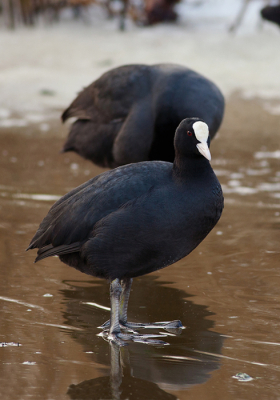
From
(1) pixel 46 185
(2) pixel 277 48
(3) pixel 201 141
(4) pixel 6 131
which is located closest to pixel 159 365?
(3) pixel 201 141

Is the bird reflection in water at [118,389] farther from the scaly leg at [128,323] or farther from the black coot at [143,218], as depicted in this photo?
the scaly leg at [128,323]

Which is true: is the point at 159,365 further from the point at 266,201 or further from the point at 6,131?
the point at 6,131

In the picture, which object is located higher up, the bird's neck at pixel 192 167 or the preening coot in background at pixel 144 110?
the bird's neck at pixel 192 167

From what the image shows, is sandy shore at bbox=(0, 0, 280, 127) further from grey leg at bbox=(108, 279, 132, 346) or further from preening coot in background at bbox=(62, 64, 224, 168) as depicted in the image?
grey leg at bbox=(108, 279, 132, 346)

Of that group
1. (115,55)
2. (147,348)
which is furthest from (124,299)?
(115,55)

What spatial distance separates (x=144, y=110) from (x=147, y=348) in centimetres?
249

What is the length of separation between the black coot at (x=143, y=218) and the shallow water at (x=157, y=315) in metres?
0.23

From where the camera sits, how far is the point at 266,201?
18.7 feet

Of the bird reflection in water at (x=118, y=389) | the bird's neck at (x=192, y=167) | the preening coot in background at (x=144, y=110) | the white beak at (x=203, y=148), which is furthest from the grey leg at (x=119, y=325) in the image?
the preening coot in background at (x=144, y=110)

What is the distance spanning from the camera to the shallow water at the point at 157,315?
2787 mm

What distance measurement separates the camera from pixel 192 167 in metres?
3.26

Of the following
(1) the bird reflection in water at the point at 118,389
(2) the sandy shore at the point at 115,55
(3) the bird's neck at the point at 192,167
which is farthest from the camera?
(2) the sandy shore at the point at 115,55

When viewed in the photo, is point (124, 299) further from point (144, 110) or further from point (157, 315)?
point (144, 110)

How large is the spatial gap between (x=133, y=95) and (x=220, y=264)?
5.86 feet
